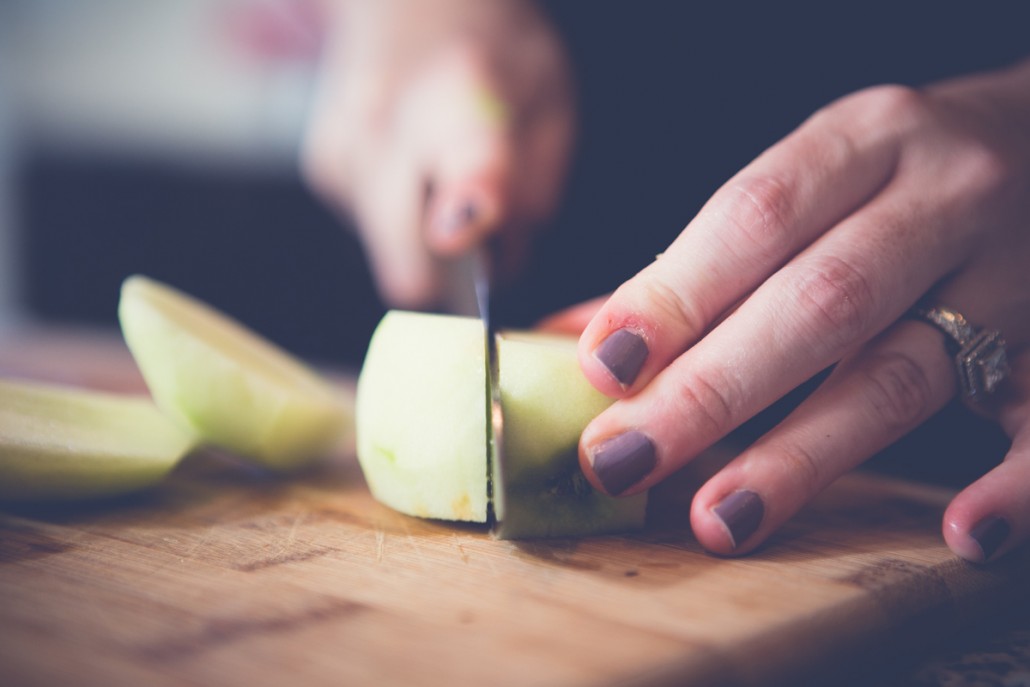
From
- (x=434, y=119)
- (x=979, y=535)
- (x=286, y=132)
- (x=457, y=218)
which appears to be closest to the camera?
(x=979, y=535)

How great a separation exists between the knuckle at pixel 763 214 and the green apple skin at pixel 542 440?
226mm

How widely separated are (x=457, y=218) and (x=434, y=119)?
371mm

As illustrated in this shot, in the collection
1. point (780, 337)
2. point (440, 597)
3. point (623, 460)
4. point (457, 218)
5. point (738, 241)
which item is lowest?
point (440, 597)

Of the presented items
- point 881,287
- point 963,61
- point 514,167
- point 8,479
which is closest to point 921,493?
point 881,287

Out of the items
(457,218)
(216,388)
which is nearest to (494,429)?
(216,388)

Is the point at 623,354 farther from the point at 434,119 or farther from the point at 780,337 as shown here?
the point at 434,119

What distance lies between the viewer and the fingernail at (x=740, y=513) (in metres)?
0.81

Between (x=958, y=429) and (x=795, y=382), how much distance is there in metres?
0.83

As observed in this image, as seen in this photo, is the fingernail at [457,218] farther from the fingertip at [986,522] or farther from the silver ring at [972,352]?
the fingertip at [986,522]

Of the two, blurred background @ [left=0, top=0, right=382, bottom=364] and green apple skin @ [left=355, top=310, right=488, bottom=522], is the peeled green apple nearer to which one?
green apple skin @ [left=355, top=310, right=488, bottom=522]

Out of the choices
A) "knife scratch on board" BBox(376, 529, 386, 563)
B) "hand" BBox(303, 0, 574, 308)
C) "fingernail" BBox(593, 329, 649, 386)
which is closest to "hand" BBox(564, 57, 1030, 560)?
"fingernail" BBox(593, 329, 649, 386)

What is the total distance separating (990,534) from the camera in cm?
82

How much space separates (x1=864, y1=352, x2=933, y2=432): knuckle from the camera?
2.96 ft

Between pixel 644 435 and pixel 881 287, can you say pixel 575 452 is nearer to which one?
pixel 644 435
